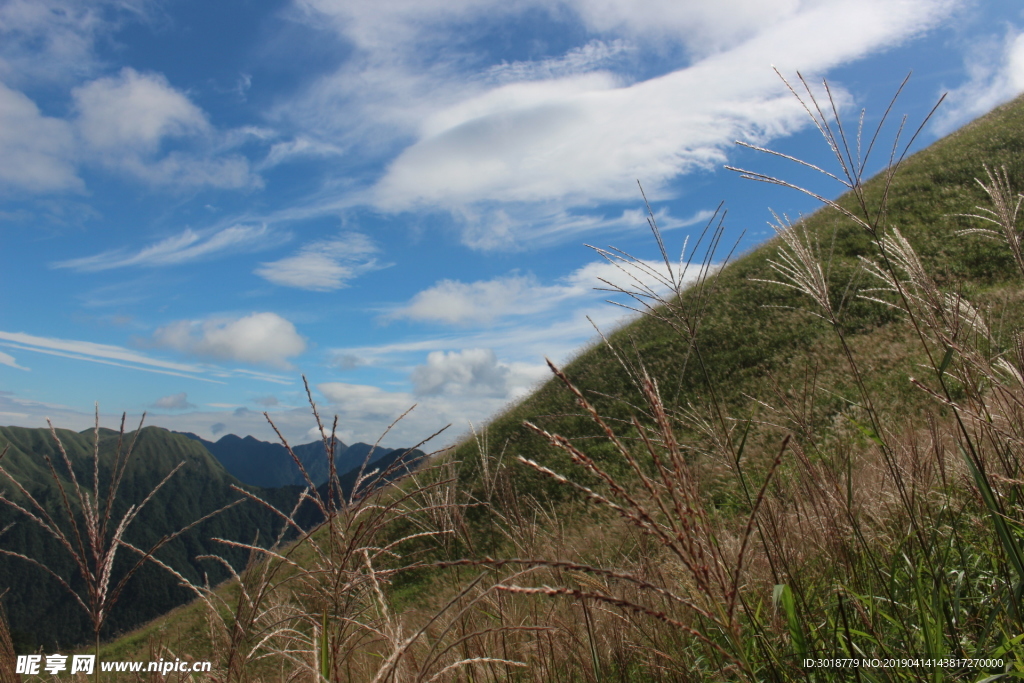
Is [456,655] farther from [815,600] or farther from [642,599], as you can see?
[815,600]

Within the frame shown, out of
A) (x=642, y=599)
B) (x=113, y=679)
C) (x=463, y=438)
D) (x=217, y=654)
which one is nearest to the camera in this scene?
(x=217, y=654)

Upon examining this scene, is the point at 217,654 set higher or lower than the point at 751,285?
lower

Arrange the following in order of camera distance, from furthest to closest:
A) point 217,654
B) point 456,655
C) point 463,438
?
point 463,438 < point 456,655 < point 217,654

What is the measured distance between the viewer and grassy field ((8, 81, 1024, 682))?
1.86 m

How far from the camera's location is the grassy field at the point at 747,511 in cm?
186

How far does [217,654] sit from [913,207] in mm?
25355

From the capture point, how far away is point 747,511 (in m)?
3.50

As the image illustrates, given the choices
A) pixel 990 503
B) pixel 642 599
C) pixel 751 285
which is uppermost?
pixel 751 285

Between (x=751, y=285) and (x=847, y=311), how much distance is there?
4.73 metres

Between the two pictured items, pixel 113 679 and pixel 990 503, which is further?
pixel 113 679

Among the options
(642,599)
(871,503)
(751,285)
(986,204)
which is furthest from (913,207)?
(642,599)

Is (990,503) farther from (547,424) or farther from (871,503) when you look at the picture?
(547,424)

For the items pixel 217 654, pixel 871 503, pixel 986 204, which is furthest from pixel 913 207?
pixel 217 654

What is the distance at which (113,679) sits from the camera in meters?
5.78
